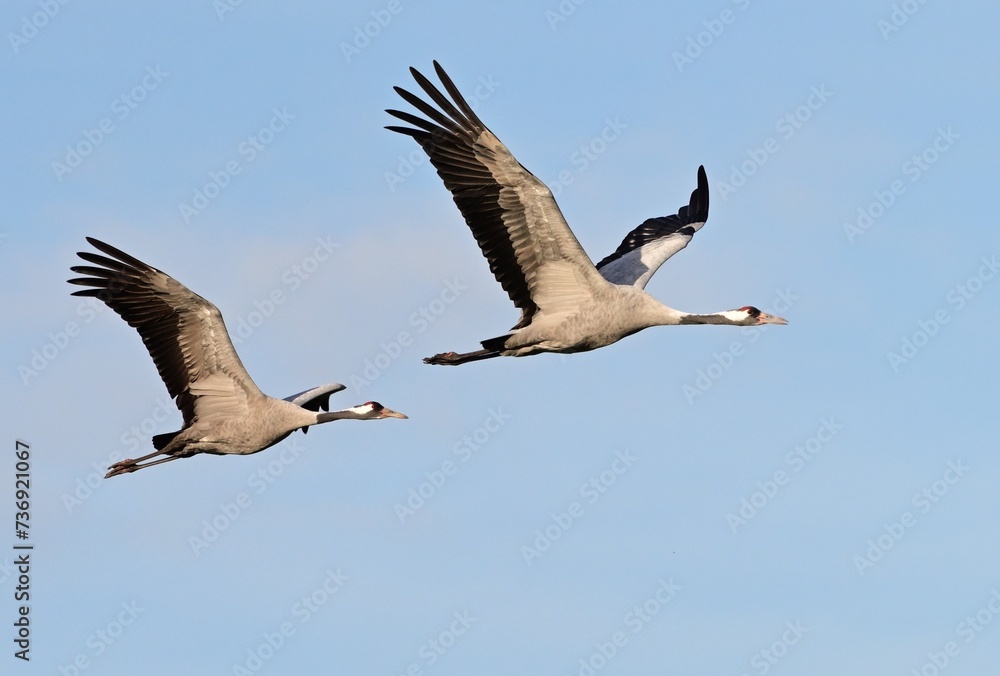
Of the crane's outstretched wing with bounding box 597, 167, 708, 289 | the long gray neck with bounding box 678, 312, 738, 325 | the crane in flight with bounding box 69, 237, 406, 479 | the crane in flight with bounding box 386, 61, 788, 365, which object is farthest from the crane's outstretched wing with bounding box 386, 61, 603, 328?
the crane in flight with bounding box 69, 237, 406, 479

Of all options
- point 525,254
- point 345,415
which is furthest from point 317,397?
point 525,254

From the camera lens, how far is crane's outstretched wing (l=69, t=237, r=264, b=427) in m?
18.5

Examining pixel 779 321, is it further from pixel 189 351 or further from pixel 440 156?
pixel 189 351

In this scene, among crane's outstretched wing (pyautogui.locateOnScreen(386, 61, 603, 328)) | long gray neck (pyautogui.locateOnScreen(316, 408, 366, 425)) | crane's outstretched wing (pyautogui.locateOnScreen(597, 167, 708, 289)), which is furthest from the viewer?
crane's outstretched wing (pyautogui.locateOnScreen(597, 167, 708, 289))

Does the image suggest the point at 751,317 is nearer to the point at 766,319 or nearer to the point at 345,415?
the point at 766,319

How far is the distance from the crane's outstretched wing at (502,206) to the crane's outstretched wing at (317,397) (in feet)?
10.6

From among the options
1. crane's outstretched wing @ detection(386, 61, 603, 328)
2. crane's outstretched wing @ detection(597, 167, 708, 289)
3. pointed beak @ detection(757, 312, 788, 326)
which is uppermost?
crane's outstretched wing @ detection(386, 61, 603, 328)

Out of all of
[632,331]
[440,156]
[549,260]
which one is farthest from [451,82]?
[632,331]

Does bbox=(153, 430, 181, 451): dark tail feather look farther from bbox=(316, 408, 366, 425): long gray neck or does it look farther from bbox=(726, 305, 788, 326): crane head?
bbox=(726, 305, 788, 326): crane head

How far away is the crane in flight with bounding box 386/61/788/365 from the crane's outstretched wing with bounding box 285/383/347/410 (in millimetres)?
1658

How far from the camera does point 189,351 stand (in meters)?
18.7

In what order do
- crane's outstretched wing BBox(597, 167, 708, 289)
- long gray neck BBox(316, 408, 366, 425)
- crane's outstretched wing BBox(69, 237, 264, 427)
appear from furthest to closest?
crane's outstretched wing BBox(597, 167, 708, 289)
long gray neck BBox(316, 408, 366, 425)
crane's outstretched wing BBox(69, 237, 264, 427)

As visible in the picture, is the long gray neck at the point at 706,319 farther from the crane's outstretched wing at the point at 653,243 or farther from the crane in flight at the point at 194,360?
the crane in flight at the point at 194,360

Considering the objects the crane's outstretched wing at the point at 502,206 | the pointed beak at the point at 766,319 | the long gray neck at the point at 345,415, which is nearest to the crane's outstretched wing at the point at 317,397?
the long gray neck at the point at 345,415
